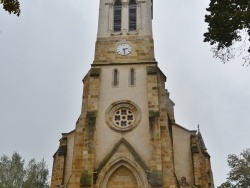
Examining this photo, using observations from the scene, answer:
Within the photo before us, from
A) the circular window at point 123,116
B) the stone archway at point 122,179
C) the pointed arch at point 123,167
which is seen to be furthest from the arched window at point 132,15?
the stone archway at point 122,179

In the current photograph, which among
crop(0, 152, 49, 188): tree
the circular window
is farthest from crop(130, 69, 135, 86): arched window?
crop(0, 152, 49, 188): tree

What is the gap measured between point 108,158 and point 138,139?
2347 millimetres

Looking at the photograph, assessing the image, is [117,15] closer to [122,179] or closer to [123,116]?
[123,116]

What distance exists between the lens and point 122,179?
74.9 ft

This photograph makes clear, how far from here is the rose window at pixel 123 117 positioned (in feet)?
81.4

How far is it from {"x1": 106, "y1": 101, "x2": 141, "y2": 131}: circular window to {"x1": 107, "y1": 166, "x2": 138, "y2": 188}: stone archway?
2.86 meters

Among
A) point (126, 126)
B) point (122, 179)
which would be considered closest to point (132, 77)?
point (126, 126)

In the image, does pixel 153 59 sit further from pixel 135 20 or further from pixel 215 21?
pixel 215 21

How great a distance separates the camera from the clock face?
28.0 metres

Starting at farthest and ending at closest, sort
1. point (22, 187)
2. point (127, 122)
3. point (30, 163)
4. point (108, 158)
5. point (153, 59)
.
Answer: point (30, 163)
point (22, 187)
point (153, 59)
point (127, 122)
point (108, 158)

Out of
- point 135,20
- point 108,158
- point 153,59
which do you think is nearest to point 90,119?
point 108,158

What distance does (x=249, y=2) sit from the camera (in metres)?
11.7

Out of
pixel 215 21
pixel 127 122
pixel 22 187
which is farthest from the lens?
pixel 22 187

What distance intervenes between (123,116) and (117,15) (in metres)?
9.72
